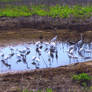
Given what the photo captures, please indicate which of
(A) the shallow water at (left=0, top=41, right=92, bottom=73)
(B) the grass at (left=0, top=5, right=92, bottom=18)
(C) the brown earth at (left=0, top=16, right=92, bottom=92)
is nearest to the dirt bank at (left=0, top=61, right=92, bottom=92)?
(C) the brown earth at (left=0, top=16, right=92, bottom=92)

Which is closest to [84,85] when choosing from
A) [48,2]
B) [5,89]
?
[5,89]

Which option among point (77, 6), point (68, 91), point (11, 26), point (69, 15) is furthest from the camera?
point (77, 6)

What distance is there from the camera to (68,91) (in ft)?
22.1

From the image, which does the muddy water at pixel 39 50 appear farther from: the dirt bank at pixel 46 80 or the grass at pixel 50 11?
the grass at pixel 50 11

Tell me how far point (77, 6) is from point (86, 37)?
15.2ft

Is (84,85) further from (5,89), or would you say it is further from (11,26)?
(11,26)

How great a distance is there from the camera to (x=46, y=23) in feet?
48.6

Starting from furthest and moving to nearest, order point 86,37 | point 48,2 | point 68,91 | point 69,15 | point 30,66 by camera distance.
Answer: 1. point 48,2
2. point 69,15
3. point 86,37
4. point 30,66
5. point 68,91

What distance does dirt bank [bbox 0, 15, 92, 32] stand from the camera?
576 inches

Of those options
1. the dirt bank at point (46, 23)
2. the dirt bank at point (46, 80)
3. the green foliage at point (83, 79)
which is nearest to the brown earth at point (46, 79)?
the dirt bank at point (46, 80)

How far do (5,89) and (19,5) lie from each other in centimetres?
1157

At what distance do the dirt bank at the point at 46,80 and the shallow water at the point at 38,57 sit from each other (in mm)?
1129

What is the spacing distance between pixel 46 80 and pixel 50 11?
29.6ft

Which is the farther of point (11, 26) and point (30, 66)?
point (11, 26)
